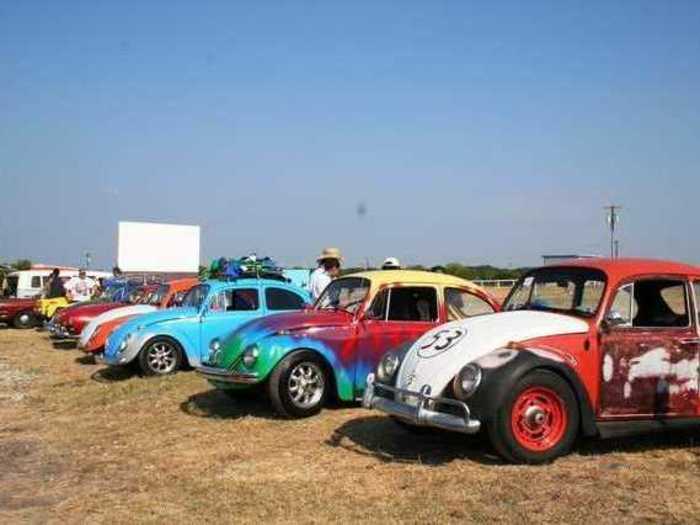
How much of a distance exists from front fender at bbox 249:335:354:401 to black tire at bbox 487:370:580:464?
306 cm

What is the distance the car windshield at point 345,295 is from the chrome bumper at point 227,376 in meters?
1.47

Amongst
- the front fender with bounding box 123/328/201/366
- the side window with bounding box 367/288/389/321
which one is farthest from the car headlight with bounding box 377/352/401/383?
the front fender with bounding box 123/328/201/366

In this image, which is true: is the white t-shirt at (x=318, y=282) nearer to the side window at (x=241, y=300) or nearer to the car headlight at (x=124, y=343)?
the side window at (x=241, y=300)

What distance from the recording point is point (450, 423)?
20.8 ft

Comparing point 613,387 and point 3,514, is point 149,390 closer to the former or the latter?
point 3,514

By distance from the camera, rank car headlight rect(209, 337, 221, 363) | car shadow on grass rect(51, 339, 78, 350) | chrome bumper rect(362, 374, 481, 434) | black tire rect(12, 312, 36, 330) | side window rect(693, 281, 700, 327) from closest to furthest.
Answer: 1. chrome bumper rect(362, 374, 481, 434)
2. side window rect(693, 281, 700, 327)
3. car headlight rect(209, 337, 221, 363)
4. car shadow on grass rect(51, 339, 78, 350)
5. black tire rect(12, 312, 36, 330)

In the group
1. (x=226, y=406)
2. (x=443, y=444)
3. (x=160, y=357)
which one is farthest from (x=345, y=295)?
(x=160, y=357)

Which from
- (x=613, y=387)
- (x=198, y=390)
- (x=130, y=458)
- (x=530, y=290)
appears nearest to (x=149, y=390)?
(x=198, y=390)

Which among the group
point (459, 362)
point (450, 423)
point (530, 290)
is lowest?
point (450, 423)

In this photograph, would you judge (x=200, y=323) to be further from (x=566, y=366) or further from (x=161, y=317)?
(x=566, y=366)

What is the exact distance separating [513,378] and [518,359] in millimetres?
201

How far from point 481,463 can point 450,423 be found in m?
0.59

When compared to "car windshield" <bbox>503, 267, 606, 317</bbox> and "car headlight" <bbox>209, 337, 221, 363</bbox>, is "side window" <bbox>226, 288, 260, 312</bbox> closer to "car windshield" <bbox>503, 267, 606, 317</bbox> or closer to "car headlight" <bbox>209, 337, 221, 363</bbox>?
"car headlight" <bbox>209, 337, 221, 363</bbox>

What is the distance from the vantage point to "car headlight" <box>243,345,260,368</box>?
899 centimetres
